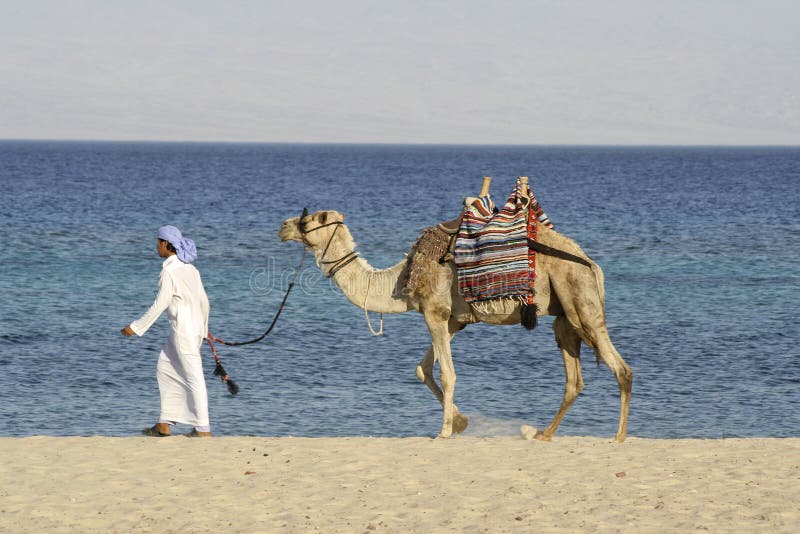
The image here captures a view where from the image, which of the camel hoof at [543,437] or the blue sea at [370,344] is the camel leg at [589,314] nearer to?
the camel hoof at [543,437]

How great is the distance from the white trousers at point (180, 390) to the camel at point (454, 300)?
1484 millimetres

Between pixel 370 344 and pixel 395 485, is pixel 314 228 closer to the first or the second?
pixel 395 485

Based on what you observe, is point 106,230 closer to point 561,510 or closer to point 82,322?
point 82,322

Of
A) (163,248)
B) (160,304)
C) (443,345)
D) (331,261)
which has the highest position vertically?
(163,248)

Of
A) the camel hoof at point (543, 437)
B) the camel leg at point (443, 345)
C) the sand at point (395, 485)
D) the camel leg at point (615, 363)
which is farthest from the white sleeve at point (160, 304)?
the camel leg at point (615, 363)

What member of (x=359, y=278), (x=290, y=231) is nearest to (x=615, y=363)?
(x=359, y=278)

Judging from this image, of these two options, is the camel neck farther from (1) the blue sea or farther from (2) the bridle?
(1) the blue sea

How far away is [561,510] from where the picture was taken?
785 centimetres

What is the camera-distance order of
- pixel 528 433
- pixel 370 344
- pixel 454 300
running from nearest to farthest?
1. pixel 454 300
2. pixel 528 433
3. pixel 370 344

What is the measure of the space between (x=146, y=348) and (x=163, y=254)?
8865 mm

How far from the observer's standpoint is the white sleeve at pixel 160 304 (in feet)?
32.5

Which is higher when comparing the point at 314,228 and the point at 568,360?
the point at 314,228

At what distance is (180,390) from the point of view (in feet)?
34.3

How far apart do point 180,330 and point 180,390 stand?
0.62 m
